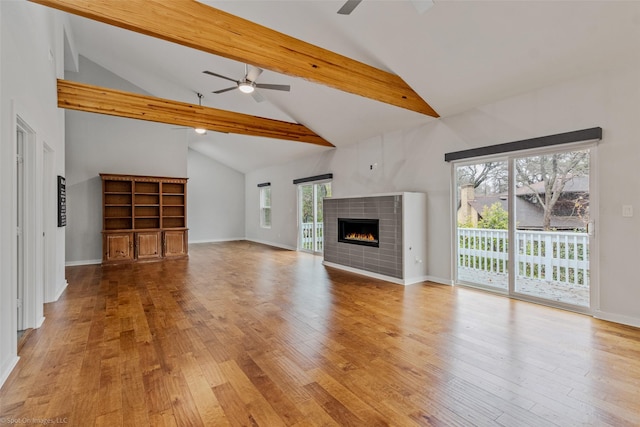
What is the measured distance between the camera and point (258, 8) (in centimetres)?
385

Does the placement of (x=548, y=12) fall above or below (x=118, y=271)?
above

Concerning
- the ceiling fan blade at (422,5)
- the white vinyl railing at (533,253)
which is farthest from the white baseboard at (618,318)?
the ceiling fan blade at (422,5)

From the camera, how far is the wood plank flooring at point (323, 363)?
1843 millimetres

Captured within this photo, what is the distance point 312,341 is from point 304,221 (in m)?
6.19

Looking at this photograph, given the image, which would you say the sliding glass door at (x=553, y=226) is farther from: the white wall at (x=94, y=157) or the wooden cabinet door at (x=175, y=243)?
the white wall at (x=94, y=157)

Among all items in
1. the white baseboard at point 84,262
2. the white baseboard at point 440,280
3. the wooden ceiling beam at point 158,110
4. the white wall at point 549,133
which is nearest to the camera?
the white wall at point 549,133

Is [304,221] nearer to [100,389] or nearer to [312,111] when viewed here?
[312,111]

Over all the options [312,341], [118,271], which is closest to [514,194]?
[312,341]

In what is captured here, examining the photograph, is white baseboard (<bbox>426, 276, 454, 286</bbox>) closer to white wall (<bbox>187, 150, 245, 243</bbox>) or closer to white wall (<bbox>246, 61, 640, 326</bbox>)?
white wall (<bbox>246, 61, 640, 326</bbox>)

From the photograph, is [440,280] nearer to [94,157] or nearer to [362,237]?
[362,237]

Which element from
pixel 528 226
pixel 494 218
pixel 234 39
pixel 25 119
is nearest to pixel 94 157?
pixel 25 119

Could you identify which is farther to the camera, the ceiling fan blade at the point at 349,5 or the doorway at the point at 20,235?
the doorway at the point at 20,235

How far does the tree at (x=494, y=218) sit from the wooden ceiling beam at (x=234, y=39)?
2.11 meters

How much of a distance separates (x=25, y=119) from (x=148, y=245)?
5.15m
